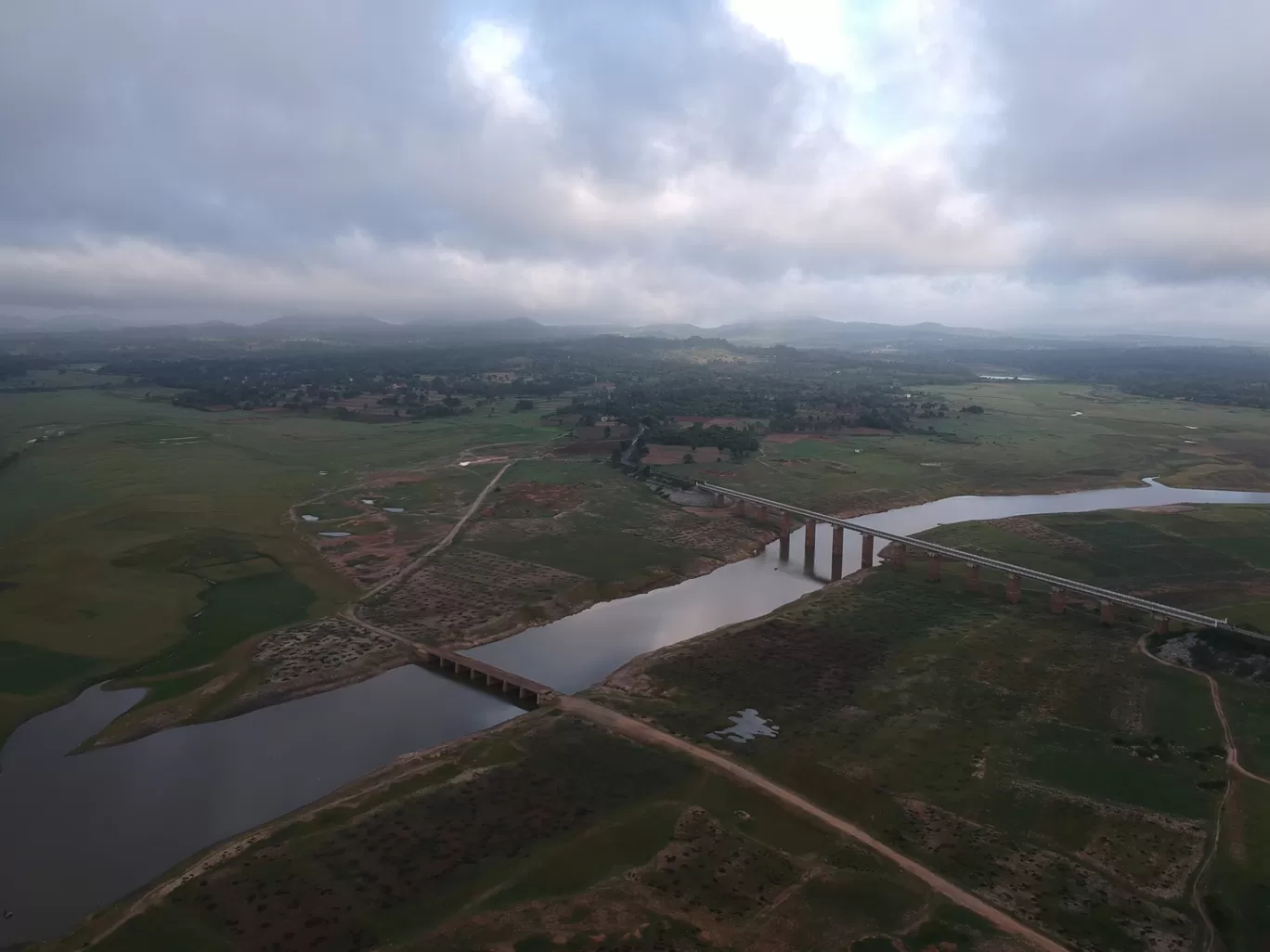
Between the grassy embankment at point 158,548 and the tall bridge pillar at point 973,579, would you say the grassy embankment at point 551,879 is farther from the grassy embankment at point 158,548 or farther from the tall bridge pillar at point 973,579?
the tall bridge pillar at point 973,579

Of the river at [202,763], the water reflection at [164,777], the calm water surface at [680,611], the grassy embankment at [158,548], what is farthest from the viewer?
the calm water surface at [680,611]

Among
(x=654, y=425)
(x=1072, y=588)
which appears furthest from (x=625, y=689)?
(x=654, y=425)

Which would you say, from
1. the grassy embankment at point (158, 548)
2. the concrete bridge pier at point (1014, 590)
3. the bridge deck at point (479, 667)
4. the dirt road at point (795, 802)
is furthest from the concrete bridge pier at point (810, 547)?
the grassy embankment at point (158, 548)

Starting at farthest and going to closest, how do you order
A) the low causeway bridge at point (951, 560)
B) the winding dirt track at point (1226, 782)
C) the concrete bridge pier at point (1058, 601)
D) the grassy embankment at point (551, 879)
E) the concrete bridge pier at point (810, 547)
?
1. the concrete bridge pier at point (810, 547)
2. the concrete bridge pier at point (1058, 601)
3. the low causeway bridge at point (951, 560)
4. the winding dirt track at point (1226, 782)
5. the grassy embankment at point (551, 879)

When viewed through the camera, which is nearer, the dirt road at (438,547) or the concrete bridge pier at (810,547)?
the dirt road at (438,547)

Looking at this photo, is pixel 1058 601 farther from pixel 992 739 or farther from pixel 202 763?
pixel 202 763

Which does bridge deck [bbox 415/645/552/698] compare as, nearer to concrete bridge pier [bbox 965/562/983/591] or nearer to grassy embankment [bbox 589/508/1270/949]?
grassy embankment [bbox 589/508/1270/949]

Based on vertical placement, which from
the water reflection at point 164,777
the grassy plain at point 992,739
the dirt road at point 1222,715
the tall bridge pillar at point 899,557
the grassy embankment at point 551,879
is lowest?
the water reflection at point 164,777
